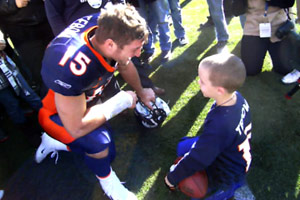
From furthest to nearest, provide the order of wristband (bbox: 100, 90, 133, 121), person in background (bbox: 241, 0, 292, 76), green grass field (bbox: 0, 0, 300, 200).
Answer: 1. person in background (bbox: 241, 0, 292, 76)
2. green grass field (bbox: 0, 0, 300, 200)
3. wristband (bbox: 100, 90, 133, 121)

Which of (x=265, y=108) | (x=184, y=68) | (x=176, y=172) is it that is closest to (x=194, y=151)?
(x=176, y=172)

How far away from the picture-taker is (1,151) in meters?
2.63

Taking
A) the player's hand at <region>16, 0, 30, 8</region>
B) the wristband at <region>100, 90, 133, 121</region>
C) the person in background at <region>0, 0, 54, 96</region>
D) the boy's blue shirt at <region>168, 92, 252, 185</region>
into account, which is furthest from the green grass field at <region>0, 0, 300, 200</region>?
the player's hand at <region>16, 0, 30, 8</region>

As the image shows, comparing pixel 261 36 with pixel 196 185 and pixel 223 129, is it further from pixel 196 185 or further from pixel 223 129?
pixel 196 185

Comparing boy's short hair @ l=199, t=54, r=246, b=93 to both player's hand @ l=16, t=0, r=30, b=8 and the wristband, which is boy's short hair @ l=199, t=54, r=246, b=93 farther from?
player's hand @ l=16, t=0, r=30, b=8

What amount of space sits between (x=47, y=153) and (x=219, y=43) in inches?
115

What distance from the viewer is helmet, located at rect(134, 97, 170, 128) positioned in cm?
245

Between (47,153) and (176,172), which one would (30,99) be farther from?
(176,172)

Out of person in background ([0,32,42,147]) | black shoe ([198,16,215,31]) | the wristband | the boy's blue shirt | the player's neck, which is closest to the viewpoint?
the boy's blue shirt

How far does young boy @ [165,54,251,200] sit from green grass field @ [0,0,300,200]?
47cm

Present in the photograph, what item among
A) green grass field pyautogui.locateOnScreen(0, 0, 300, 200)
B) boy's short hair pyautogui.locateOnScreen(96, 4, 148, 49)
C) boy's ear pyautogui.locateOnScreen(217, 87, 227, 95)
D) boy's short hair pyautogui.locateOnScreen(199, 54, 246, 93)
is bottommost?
green grass field pyautogui.locateOnScreen(0, 0, 300, 200)

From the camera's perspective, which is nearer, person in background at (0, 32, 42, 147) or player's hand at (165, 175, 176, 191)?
player's hand at (165, 175, 176, 191)

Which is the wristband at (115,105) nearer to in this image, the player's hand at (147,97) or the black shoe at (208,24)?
the player's hand at (147,97)

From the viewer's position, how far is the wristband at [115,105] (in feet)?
5.87
